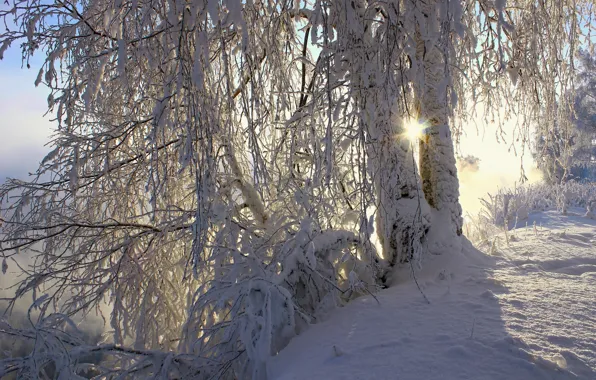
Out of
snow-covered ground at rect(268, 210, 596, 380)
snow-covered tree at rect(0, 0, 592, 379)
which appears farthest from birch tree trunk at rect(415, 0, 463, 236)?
snow-covered ground at rect(268, 210, 596, 380)

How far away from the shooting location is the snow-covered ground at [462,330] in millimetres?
2172


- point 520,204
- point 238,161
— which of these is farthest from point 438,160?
point 520,204

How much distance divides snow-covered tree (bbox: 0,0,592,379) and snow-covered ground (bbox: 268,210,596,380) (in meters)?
0.30

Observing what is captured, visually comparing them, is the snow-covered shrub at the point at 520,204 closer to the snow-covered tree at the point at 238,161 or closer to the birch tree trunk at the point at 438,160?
the birch tree trunk at the point at 438,160

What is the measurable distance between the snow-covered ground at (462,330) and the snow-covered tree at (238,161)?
0.98 feet

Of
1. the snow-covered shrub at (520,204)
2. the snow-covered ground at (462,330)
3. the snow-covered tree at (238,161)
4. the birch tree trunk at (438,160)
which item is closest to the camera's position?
the snow-covered ground at (462,330)

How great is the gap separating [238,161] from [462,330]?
250cm

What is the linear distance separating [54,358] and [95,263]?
1.29 metres

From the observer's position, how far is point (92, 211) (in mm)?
4125

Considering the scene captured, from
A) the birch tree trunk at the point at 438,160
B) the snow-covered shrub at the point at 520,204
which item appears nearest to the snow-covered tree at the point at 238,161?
the birch tree trunk at the point at 438,160

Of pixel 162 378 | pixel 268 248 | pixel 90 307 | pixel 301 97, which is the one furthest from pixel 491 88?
pixel 90 307

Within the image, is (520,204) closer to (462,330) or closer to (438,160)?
(438,160)

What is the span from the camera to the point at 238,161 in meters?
4.09

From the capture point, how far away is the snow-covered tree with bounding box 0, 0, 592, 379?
2.61 meters
